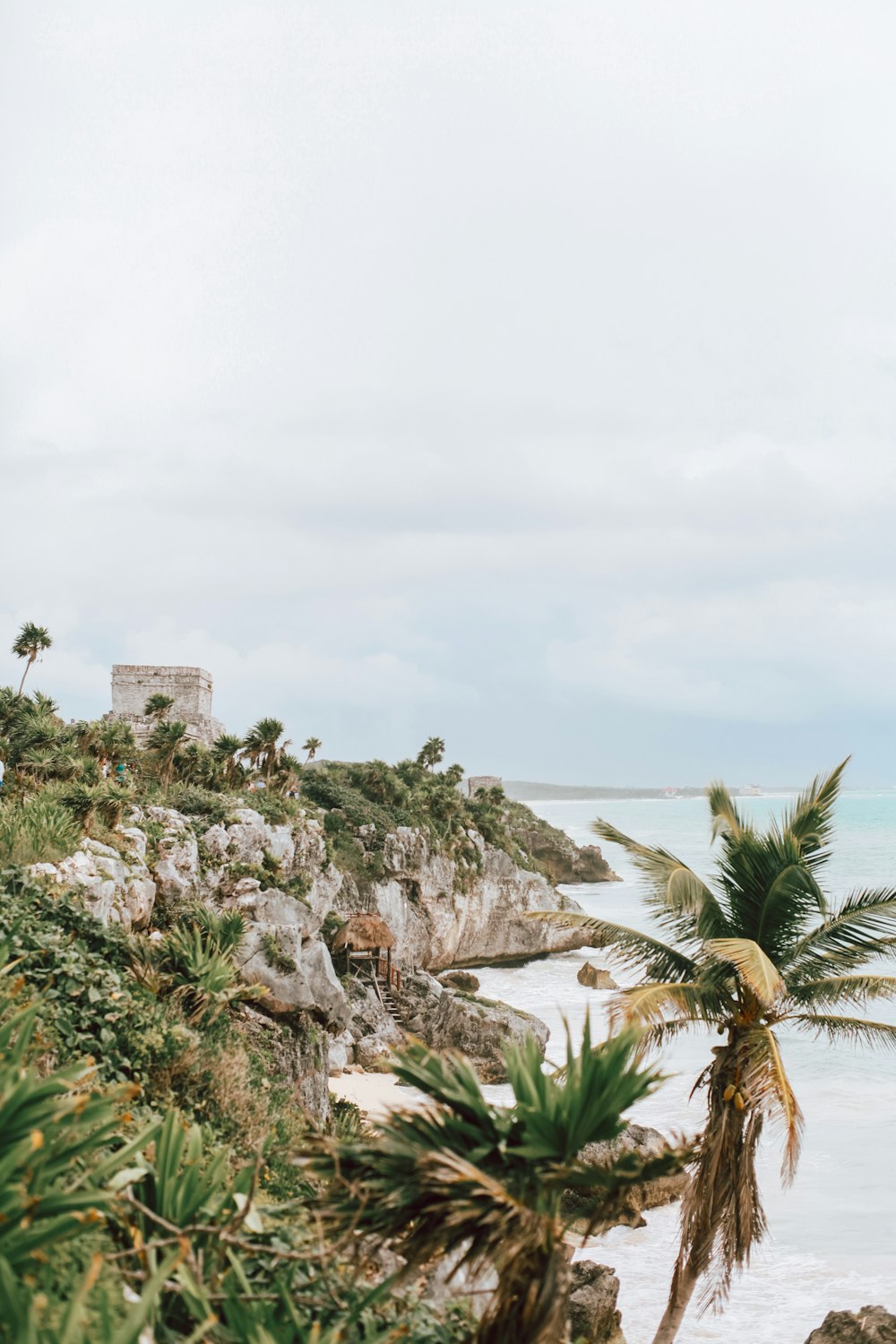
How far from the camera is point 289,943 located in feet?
63.4

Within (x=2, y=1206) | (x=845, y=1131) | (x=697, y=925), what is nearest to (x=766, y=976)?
(x=697, y=925)

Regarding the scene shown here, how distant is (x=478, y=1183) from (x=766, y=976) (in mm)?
5872

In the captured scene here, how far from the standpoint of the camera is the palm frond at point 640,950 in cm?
1162

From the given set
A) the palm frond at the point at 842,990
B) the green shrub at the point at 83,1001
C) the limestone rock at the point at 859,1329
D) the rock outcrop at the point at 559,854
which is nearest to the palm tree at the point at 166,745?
the green shrub at the point at 83,1001

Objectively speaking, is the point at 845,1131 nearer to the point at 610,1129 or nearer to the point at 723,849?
the point at 723,849

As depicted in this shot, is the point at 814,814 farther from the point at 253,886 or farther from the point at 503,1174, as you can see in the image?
the point at 253,886

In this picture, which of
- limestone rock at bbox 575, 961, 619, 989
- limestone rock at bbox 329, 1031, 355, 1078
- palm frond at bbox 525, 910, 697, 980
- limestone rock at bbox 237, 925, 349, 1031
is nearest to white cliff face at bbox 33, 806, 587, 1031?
limestone rock at bbox 237, 925, 349, 1031

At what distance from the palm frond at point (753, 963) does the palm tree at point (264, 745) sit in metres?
32.9

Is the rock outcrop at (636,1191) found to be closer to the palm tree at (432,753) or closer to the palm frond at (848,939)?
the palm frond at (848,939)

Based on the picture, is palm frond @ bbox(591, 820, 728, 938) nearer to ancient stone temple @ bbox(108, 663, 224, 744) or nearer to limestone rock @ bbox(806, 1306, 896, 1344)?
limestone rock @ bbox(806, 1306, 896, 1344)

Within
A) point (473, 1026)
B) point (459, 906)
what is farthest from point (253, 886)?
point (459, 906)

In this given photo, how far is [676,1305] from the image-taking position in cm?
1045

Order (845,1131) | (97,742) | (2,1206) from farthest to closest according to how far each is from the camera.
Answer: (97,742)
(845,1131)
(2,1206)

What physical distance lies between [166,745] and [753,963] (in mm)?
28625
